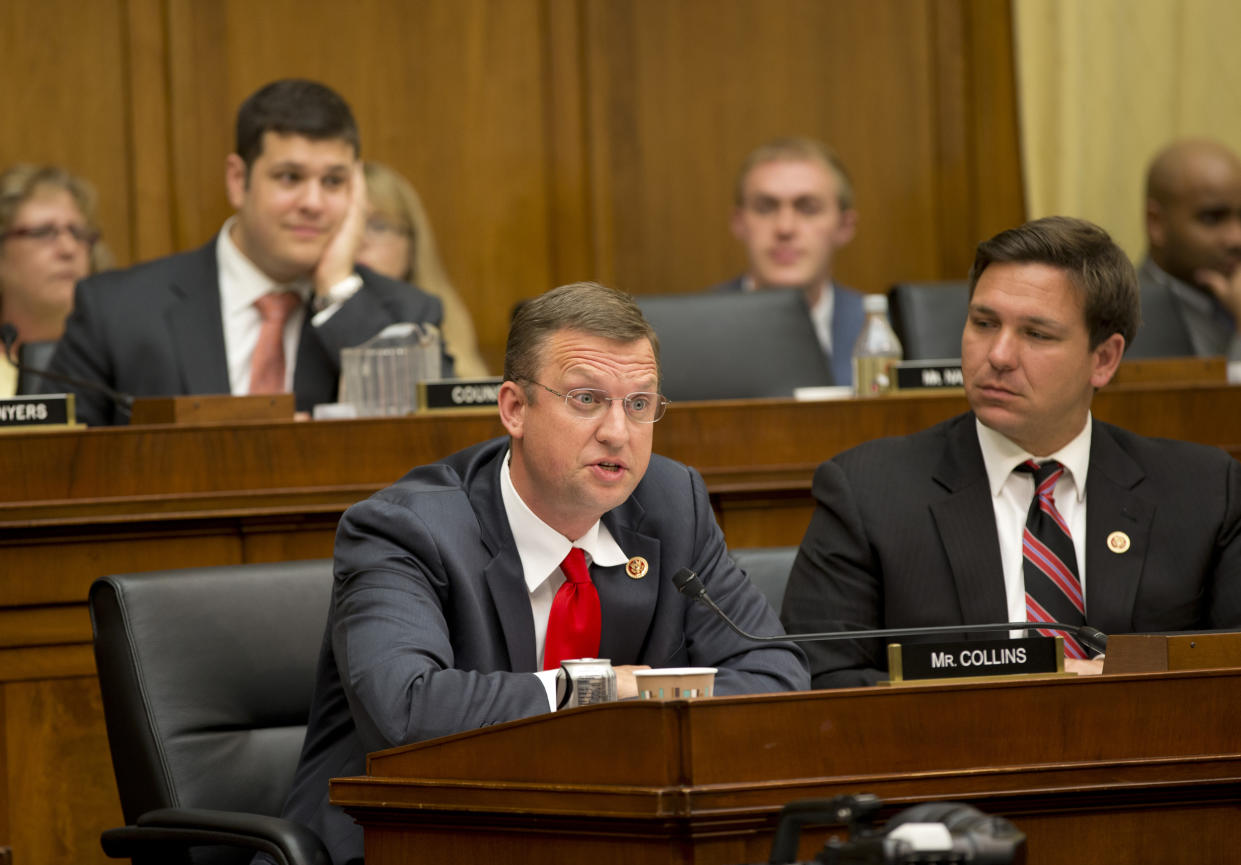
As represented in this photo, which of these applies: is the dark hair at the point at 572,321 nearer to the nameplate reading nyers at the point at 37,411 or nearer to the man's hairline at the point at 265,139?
the nameplate reading nyers at the point at 37,411

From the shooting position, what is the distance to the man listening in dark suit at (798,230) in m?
5.34

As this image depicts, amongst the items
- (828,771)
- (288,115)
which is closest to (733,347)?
(288,115)

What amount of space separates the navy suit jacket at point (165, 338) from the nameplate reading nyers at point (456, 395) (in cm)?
69

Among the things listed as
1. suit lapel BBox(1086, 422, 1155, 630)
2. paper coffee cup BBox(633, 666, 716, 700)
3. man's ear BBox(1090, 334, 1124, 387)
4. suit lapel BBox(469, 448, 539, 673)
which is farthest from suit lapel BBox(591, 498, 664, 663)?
man's ear BBox(1090, 334, 1124, 387)

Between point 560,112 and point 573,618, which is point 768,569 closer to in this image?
point 573,618

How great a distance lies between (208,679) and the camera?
2549mm

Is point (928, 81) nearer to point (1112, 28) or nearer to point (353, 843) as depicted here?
point (1112, 28)

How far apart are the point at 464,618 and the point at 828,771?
0.81 meters

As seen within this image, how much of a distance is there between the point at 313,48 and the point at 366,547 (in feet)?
13.0

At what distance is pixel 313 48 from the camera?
6.04 m

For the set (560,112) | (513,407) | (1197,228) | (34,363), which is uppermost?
(560,112)

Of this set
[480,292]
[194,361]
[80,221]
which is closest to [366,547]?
[194,361]

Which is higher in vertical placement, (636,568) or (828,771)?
(636,568)

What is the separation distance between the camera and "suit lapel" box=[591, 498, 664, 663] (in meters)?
2.56
